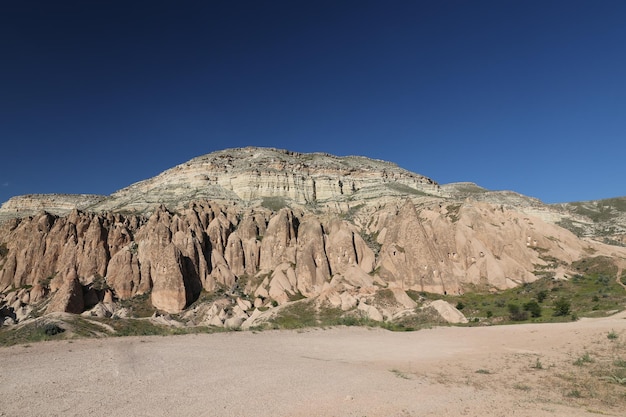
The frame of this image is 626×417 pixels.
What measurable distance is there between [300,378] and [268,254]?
59479 millimetres

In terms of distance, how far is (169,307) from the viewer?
60.8m

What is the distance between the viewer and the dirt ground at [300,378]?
10.6 meters

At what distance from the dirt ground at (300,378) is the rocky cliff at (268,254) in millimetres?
20099

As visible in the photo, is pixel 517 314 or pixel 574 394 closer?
pixel 574 394

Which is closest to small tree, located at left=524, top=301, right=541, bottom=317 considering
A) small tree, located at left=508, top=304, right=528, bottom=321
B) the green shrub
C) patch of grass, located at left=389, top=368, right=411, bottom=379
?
small tree, located at left=508, top=304, right=528, bottom=321

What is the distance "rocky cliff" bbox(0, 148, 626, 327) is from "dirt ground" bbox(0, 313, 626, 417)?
20099mm

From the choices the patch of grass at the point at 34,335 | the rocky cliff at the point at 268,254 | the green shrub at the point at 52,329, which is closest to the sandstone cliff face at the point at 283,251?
the rocky cliff at the point at 268,254

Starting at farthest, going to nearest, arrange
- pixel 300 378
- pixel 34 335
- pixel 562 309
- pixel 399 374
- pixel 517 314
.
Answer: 1. pixel 517 314
2. pixel 562 309
3. pixel 34 335
4. pixel 399 374
5. pixel 300 378

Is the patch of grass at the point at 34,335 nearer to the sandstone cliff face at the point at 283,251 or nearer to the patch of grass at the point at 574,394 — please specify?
the patch of grass at the point at 574,394

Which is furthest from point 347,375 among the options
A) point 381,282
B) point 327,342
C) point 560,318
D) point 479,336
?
point 381,282

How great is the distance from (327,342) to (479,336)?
13.1m

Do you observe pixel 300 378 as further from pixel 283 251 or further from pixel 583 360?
pixel 283 251

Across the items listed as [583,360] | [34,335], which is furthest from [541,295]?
[34,335]

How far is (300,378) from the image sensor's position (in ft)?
46.2
